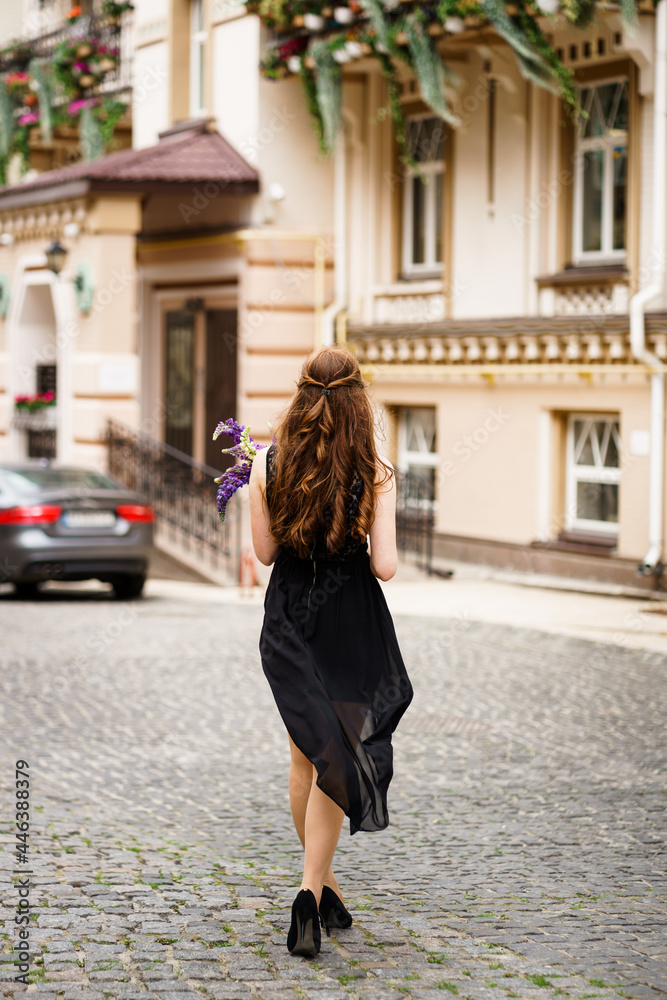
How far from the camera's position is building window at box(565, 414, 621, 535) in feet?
56.7

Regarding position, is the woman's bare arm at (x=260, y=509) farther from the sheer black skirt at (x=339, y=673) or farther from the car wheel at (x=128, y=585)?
the car wheel at (x=128, y=585)

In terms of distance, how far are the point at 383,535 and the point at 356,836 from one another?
2211 mm

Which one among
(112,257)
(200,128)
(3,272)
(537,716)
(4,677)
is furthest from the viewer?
(3,272)

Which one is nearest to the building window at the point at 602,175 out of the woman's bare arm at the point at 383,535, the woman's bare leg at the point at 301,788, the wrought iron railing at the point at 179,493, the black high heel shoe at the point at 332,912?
the wrought iron railing at the point at 179,493

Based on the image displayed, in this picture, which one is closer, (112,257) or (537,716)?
(537,716)

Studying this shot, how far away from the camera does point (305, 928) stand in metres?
4.84

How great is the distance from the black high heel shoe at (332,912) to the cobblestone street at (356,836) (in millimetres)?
74

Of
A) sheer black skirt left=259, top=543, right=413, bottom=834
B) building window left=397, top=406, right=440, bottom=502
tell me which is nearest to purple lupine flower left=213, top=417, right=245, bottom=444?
sheer black skirt left=259, top=543, right=413, bottom=834

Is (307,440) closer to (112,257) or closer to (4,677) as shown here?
(4,677)

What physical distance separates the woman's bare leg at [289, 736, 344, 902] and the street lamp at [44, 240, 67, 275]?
54.5 feet

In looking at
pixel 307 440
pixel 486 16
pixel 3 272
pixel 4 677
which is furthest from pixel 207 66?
pixel 307 440

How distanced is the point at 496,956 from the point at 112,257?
16.5 meters

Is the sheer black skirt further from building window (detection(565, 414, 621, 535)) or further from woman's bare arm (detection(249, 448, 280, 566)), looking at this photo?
building window (detection(565, 414, 621, 535))

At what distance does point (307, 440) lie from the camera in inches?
199
